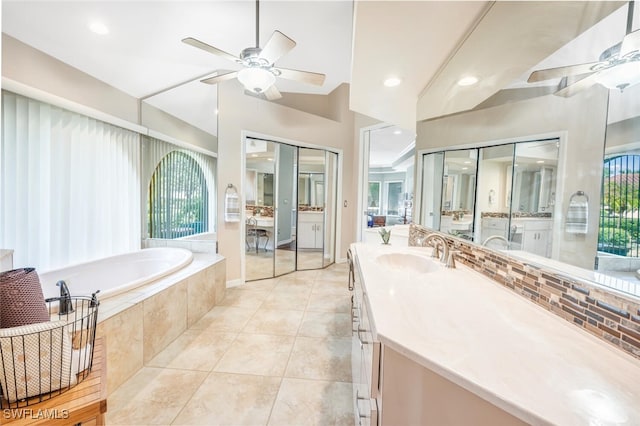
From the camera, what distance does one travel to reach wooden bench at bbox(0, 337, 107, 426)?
0.73 m

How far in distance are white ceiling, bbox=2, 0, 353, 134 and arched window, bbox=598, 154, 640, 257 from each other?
2334 millimetres

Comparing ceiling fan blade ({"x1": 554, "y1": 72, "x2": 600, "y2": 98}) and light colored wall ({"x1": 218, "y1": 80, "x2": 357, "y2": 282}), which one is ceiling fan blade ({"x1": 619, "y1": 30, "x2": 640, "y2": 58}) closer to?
ceiling fan blade ({"x1": 554, "y1": 72, "x2": 600, "y2": 98})

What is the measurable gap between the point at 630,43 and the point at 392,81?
4.76ft

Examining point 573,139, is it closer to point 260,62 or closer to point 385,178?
point 260,62

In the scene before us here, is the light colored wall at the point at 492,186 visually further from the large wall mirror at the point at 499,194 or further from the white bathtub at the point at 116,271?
the white bathtub at the point at 116,271

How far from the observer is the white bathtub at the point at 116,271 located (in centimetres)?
219

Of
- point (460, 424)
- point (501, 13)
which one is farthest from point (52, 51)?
point (460, 424)

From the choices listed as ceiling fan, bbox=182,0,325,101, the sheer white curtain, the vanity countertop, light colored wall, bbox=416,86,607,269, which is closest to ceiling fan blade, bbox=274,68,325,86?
ceiling fan, bbox=182,0,325,101

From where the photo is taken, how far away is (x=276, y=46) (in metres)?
1.76

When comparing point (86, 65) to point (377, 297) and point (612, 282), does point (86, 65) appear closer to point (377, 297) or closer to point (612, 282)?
point (377, 297)

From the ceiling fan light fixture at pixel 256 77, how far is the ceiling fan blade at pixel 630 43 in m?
2.03

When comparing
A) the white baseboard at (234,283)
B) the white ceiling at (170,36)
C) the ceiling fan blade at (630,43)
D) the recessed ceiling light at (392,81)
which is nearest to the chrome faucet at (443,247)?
the ceiling fan blade at (630,43)

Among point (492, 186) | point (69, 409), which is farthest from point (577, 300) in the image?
point (69, 409)

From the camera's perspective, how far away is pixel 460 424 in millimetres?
560
